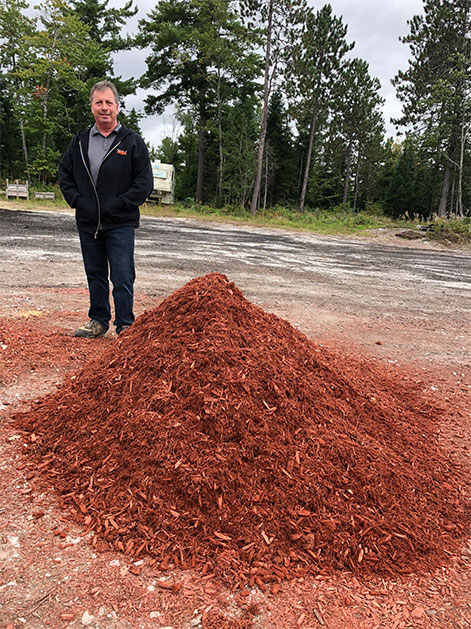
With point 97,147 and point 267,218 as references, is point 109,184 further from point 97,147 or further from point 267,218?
point 267,218

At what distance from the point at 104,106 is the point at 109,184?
60 centimetres

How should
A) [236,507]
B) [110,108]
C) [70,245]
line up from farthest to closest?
[70,245]
[110,108]
[236,507]

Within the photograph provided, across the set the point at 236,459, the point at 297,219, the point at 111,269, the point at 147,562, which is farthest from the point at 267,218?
the point at 147,562

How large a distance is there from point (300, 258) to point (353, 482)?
10.1 meters

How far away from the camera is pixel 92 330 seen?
412 centimetres

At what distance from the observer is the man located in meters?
3.72

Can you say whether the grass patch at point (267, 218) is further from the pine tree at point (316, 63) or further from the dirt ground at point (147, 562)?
the dirt ground at point (147, 562)

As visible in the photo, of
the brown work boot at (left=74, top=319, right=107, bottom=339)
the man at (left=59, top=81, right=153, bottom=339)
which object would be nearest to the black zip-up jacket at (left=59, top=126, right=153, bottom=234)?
the man at (left=59, top=81, right=153, bottom=339)

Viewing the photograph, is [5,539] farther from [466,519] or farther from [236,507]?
[466,519]

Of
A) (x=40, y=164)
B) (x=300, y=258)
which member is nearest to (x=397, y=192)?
(x=40, y=164)

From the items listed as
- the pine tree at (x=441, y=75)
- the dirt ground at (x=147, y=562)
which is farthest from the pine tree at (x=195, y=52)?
the dirt ground at (x=147, y=562)

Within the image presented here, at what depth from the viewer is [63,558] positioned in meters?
1.69

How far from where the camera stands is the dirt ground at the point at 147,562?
1516mm

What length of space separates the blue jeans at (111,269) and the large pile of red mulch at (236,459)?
4.34 feet
